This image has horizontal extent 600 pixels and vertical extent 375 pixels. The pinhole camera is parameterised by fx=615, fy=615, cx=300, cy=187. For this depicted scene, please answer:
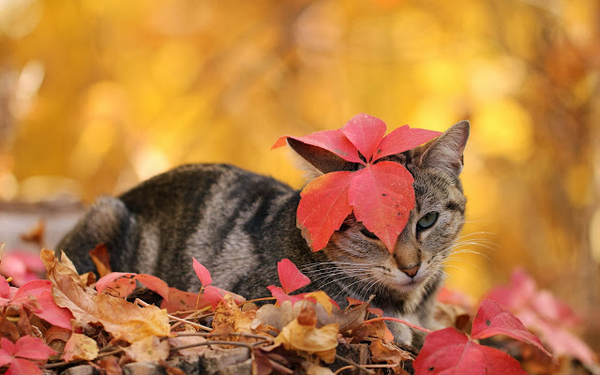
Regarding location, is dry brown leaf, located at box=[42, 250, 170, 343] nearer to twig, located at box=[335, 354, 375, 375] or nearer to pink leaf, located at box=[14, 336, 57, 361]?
pink leaf, located at box=[14, 336, 57, 361]

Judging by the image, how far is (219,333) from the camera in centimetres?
160

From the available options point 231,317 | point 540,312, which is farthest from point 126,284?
point 540,312

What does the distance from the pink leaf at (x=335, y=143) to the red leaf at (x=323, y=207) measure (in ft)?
0.23

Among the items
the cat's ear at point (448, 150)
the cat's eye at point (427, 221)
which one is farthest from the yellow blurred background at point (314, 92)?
the cat's eye at point (427, 221)

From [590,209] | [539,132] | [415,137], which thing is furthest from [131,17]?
[415,137]

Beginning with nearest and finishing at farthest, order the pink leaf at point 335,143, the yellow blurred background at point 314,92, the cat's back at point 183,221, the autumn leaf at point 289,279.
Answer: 1. the autumn leaf at point 289,279
2. the pink leaf at point 335,143
3. the cat's back at point 183,221
4. the yellow blurred background at point 314,92

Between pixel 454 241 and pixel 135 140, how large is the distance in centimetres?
433

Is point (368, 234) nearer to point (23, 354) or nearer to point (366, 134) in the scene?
point (366, 134)

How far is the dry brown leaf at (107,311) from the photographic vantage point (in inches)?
62.4

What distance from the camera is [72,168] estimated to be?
6176 mm

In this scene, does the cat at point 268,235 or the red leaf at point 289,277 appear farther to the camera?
the cat at point 268,235

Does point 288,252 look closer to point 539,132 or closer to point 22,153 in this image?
point 539,132

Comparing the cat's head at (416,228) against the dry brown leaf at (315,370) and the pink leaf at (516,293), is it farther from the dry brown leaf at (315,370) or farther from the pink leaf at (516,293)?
the pink leaf at (516,293)

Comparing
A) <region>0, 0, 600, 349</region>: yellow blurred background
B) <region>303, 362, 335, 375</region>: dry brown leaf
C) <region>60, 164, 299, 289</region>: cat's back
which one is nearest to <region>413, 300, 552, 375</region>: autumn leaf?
<region>303, 362, 335, 375</region>: dry brown leaf
